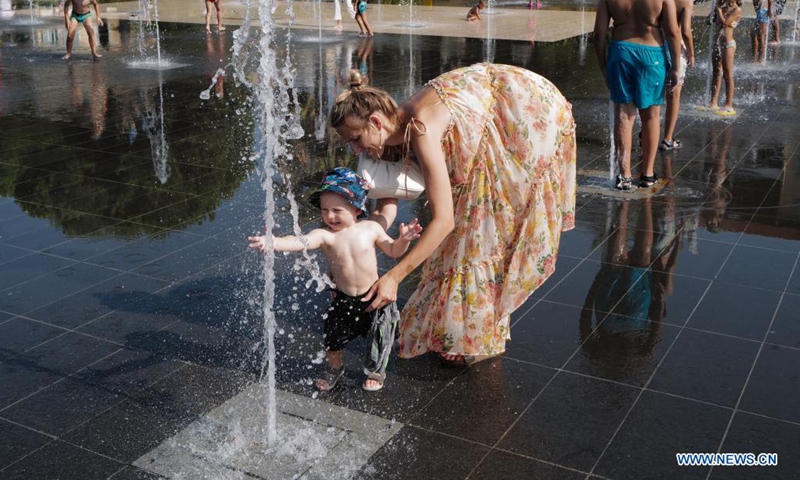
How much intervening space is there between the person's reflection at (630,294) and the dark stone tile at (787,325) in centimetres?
55

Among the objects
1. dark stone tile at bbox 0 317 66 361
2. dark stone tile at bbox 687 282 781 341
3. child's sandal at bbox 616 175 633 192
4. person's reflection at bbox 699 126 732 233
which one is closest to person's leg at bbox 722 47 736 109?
person's reflection at bbox 699 126 732 233

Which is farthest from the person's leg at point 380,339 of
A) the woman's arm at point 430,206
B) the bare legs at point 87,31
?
the bare legs at point 87,31

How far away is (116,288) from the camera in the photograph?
5.28 meters

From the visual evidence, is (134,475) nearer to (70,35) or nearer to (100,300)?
(100,300)

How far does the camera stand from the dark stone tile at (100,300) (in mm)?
4895

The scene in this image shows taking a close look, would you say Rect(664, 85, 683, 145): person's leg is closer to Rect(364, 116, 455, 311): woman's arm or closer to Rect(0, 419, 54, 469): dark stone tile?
Rect(364, 116, 455, 311): woman's arm

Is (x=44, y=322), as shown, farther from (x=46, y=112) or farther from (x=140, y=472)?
(x=46, y=112)

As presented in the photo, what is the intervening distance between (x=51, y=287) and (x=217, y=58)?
397 inches

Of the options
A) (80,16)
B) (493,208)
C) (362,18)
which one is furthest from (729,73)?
(80,16)

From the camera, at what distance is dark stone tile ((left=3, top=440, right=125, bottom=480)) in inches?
137

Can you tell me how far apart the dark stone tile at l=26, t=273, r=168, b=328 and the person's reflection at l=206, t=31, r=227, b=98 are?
20.3ft

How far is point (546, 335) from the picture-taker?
4613mm

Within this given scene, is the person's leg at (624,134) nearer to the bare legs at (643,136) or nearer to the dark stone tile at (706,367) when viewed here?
the bare legs at (643,136)

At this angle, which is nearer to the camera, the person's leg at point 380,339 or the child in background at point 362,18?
the person's leg at point 380,339
